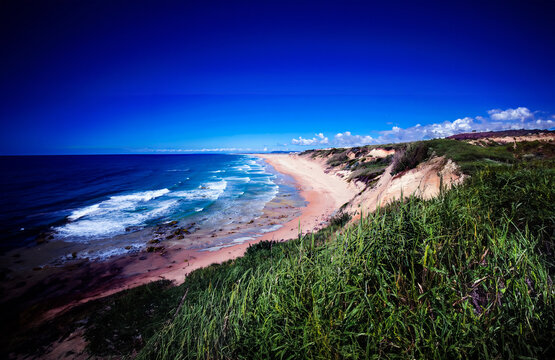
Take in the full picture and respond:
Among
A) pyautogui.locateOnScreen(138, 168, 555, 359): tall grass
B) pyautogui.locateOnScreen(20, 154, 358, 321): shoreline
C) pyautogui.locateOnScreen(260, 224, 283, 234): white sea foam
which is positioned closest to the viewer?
pyautogui.locateOnScreen(138, 168, 555, 359): tall grass

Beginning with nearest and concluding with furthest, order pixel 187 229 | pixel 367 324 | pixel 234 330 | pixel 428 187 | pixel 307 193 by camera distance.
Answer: pixel 367 324 < pixel 234 330 < pixel 428 187 < pixel 187 229 < pixel 307 193

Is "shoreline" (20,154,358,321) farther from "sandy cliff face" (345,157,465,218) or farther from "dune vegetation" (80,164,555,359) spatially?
"sandy cliff face" (345,157,465,218)

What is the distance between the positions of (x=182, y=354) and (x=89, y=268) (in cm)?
1272

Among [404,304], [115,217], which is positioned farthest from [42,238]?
[404,304]

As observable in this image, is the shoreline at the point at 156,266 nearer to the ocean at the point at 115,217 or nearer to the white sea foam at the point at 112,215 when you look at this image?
the ocean at the point at 115,217

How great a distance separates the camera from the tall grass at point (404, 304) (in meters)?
1.60

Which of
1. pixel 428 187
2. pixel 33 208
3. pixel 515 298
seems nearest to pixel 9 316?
pixel 515 298

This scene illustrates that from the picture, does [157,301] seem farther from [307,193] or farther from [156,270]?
[307,193]

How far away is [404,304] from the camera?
1.95 m

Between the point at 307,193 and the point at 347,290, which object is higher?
the point at 347,290

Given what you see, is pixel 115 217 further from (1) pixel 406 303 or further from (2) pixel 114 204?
(1) pixel 406 303

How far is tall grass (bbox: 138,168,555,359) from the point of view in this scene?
5.24ft

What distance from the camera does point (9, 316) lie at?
287 inches

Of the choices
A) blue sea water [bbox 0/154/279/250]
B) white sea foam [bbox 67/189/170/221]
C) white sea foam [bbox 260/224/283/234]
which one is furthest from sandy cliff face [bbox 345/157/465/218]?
white sea foam [bbox 67/189/170/221]
